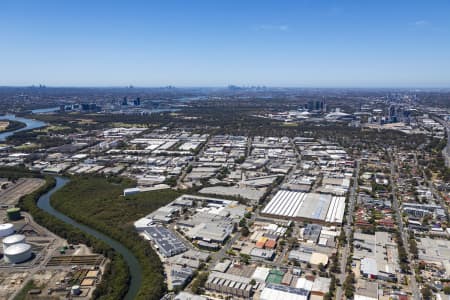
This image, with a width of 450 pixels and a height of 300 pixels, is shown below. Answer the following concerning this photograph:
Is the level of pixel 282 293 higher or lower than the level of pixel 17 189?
lower

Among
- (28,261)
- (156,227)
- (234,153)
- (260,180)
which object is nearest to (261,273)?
(156,227)

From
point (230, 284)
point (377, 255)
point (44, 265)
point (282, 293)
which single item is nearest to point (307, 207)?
point (377, 255)

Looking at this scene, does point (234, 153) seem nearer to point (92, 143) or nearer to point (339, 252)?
point (92, 143)

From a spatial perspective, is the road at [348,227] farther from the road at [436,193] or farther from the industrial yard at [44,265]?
the industrial yard at [44,265]

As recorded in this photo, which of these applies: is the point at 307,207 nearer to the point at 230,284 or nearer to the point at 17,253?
the point at 230,284

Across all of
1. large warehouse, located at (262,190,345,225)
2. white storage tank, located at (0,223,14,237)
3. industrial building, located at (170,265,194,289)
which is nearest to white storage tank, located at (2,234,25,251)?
white storage tank, located at (0,223,14,237)

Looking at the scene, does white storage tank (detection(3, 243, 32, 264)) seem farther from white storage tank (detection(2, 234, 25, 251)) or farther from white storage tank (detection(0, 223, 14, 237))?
white storage tank (detection(0, 223, 14, 237))
